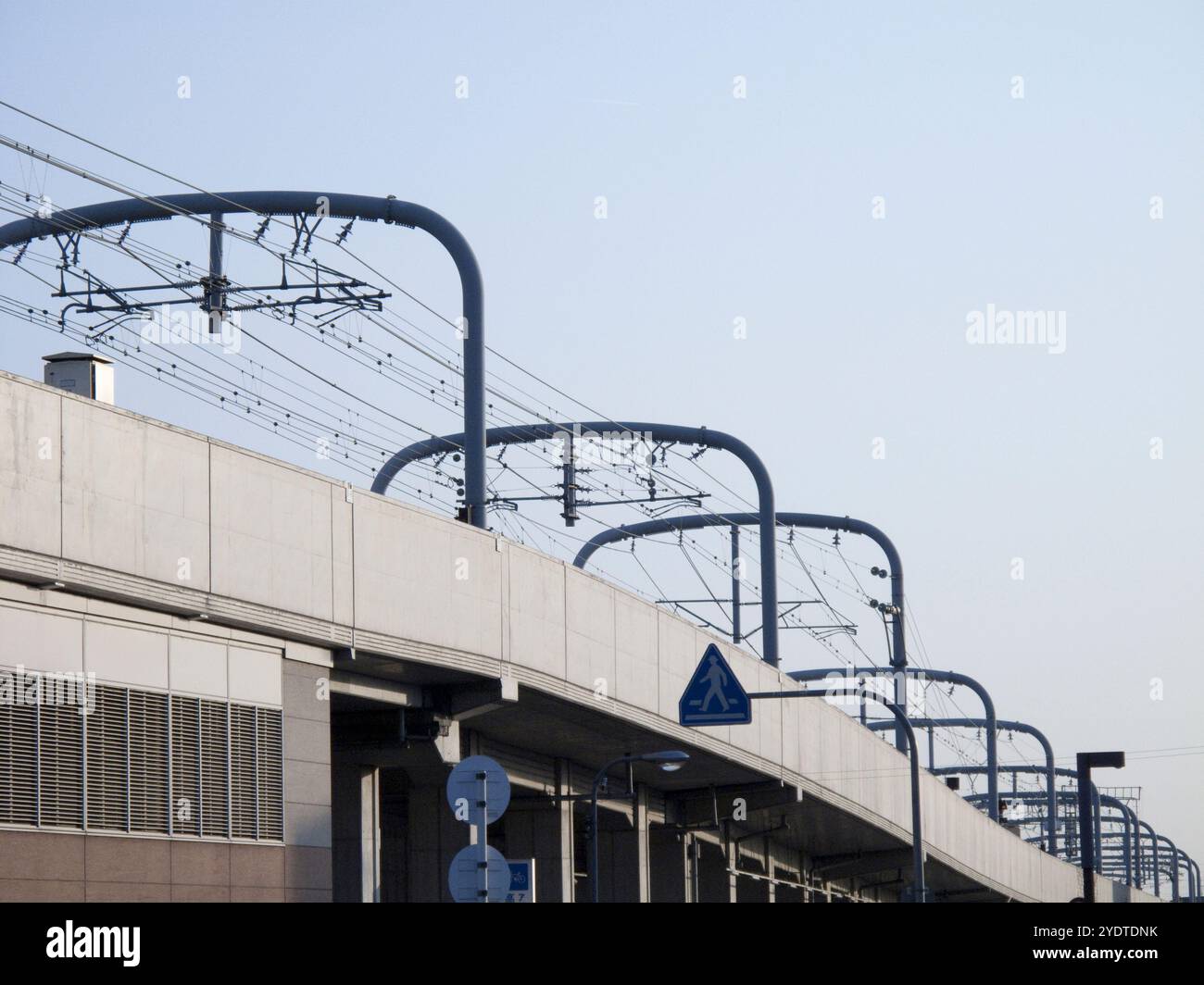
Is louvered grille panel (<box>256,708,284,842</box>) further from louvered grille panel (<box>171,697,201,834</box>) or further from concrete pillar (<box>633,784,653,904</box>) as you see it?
concrete pillar (<box>633,784,653,904</box>)

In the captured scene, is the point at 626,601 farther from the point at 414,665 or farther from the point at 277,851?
the point at 277,851

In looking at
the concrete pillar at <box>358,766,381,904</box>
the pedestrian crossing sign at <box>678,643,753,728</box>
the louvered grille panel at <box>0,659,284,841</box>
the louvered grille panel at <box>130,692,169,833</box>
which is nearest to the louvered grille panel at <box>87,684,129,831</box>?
the louvered grille panel at <box>0,659,284,841</box>

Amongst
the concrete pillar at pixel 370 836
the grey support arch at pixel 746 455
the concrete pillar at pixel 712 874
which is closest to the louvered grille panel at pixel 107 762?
the concrete pillar at pixel 370 836

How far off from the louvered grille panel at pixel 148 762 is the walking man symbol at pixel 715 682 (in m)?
7.89

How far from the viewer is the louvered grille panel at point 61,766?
17.9 metres

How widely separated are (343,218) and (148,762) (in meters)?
8.81

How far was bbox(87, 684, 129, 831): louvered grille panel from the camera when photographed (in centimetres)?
1858

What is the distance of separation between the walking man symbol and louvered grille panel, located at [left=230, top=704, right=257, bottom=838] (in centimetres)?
642

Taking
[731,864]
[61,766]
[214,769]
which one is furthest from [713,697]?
[731,864]

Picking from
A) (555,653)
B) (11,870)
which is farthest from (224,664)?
(555,653)

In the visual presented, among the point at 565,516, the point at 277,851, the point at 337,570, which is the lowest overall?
the point at 277,851

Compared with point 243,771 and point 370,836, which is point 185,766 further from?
point 370,836
